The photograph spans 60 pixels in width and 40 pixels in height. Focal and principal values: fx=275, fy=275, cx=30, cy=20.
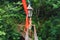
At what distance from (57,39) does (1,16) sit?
2116 mm

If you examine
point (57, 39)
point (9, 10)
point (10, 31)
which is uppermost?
point (9, 10)

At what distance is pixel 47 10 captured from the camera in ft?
30.3

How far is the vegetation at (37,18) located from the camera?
8.25m

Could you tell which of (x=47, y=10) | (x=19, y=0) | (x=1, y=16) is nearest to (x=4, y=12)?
(x=1, y=16)

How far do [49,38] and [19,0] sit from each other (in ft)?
5.25

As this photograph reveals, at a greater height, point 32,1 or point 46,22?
point 32,1

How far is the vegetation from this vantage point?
8.25 metres

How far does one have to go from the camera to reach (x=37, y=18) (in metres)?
9.28

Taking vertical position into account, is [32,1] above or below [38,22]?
above

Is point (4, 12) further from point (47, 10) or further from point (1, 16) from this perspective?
point (47, 10)

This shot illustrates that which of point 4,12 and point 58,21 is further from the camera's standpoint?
point 58,21

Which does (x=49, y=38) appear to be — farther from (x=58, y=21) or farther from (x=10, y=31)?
(x=10, y=31)

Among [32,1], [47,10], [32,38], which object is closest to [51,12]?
[47,10]

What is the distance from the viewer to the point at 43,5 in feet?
30.0
